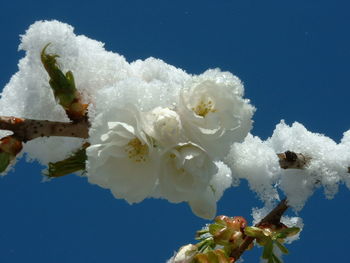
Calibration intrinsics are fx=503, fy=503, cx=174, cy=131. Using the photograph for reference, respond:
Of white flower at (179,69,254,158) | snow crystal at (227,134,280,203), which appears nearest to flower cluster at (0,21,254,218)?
white flower at (179,69,254,158)

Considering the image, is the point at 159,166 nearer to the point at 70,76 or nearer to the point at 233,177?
the point at 70,76

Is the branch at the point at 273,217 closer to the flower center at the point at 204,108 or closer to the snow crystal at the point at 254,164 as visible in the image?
the snow crystal at the point at 254,164

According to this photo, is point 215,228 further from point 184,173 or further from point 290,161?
point 184,173

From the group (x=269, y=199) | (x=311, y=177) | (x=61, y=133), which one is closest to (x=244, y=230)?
(x=269, y=199)

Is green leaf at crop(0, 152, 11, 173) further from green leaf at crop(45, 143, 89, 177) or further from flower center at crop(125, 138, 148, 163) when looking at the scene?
flower center at crop(125, 138, 148, 163)

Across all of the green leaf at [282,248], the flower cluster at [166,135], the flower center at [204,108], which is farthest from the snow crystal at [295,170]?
the flower center at [204,108]

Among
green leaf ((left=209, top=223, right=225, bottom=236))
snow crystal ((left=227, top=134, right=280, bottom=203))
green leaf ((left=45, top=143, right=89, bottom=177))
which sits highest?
snow crystal ((left=227, top=134, right=280, bottom=203))

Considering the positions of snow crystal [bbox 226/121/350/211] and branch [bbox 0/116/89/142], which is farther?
snow crystal [bbox 226/121/350/211]
